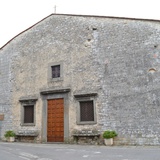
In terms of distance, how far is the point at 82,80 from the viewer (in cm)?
1148

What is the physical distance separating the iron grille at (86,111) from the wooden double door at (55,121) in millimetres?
1197

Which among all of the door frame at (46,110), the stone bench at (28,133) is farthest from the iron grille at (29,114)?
the door frame at (46,110)

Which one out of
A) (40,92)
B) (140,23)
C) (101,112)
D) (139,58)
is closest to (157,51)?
(139,58)

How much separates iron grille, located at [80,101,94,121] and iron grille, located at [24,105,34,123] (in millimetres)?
3298

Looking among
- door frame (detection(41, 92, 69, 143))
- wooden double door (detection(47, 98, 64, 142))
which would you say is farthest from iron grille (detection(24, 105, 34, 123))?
wooden double door (detection(47, 98, 64, 142))

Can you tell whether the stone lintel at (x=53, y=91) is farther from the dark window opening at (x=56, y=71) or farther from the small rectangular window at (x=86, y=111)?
the small rectangular window at (x=86, y=111)

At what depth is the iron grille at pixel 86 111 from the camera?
10982 mm

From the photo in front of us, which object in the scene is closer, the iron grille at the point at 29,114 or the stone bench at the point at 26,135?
the stone bench at the point at 26,135

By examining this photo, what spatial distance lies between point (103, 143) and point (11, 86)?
719 cm

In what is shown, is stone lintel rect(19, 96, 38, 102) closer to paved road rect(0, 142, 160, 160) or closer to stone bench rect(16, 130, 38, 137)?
stone bench rect(16, 130, 38, 137)

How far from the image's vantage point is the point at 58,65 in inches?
492

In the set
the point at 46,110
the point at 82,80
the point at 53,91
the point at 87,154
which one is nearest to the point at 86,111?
the point at 82,80

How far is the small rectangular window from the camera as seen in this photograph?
1098 centimetres

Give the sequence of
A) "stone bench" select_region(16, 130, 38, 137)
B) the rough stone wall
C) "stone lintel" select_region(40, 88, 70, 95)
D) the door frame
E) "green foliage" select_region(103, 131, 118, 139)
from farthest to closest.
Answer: the rough stone wall → "stone bench" select_region(16, 130, 38, 137) → "stone lintel" select_region(40, 88, 70, 95) → the door frame → "green foliage" select_region(103, 131, 118, 139)
